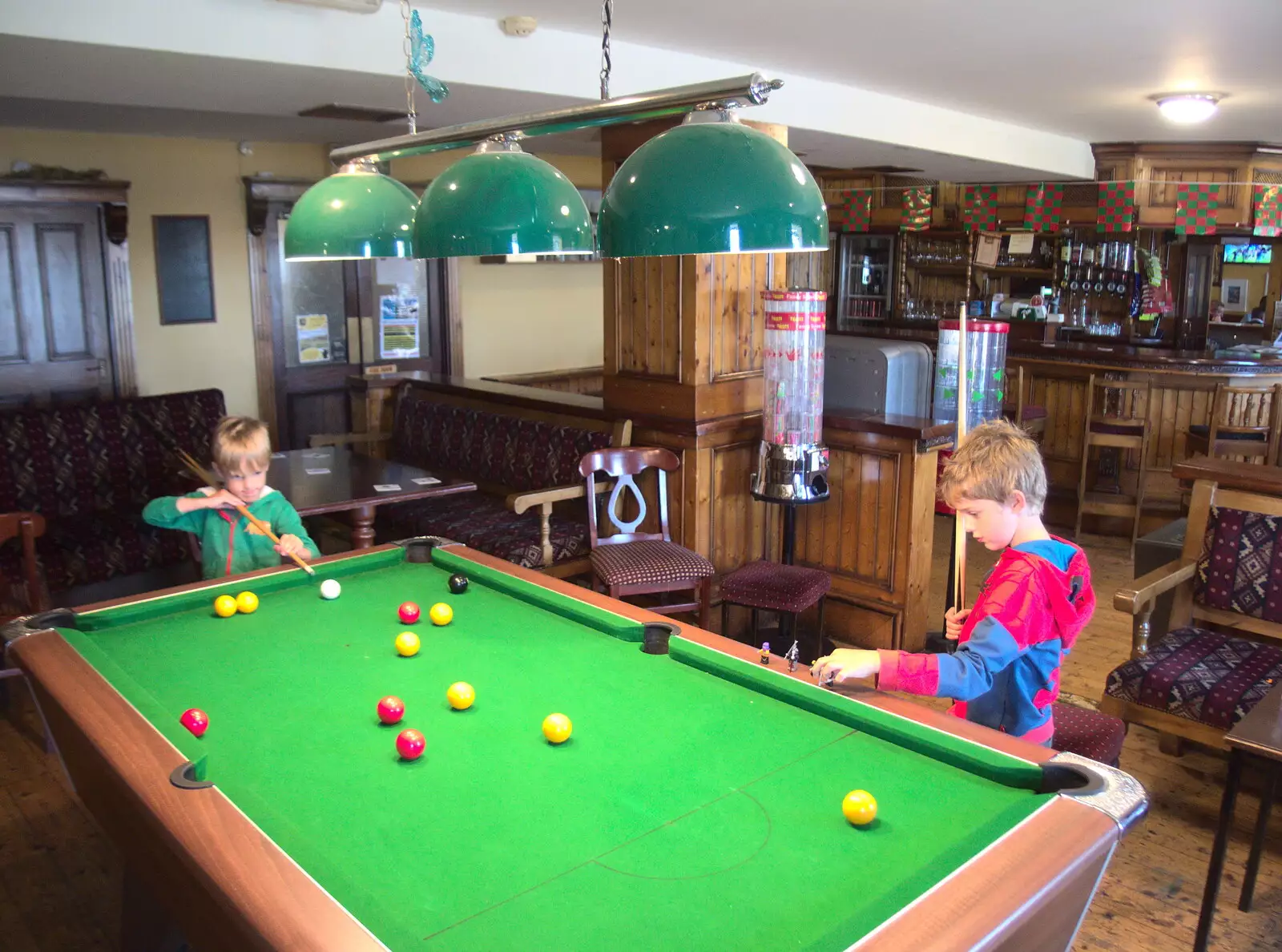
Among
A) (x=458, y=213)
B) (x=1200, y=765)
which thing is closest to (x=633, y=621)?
(x=458, y=213)

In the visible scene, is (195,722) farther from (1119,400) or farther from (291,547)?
(1119,400)

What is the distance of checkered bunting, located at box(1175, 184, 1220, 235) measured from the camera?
796 centimetres

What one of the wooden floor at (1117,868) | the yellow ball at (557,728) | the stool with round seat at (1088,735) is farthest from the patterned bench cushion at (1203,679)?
the yellow ball at (557,728)

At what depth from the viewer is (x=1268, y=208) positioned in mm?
8031

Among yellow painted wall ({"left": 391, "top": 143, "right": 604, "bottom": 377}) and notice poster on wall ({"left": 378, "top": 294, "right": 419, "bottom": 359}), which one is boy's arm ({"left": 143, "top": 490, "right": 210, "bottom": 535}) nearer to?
notice poster on wall ({"left": 378, "top": 294, "right": 419, "bottom": 359})

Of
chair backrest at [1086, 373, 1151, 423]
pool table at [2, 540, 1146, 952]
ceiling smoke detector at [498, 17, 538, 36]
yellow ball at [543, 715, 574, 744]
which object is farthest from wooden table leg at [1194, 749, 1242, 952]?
chair backrest at [1086, 373, 1151, 423]

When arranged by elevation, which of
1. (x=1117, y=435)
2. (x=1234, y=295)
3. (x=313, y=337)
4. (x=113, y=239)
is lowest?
(x=1117, y=435)

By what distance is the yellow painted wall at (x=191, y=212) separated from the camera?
254 inches

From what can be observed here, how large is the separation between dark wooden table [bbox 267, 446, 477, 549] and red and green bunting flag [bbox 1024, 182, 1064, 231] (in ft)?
20.5

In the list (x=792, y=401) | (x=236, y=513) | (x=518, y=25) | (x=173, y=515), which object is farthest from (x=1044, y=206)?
(x=173, y=515)

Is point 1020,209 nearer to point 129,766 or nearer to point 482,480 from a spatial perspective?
point 482,480

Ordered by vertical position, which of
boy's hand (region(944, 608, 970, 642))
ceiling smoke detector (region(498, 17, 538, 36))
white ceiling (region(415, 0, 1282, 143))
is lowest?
boy's hand (region(944, 608, 970, 642))

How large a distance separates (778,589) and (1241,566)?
5.53ft

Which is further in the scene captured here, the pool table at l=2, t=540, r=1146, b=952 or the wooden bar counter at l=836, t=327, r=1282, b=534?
the wooden bar counter at l=836, t=327, r=1282, b=534
